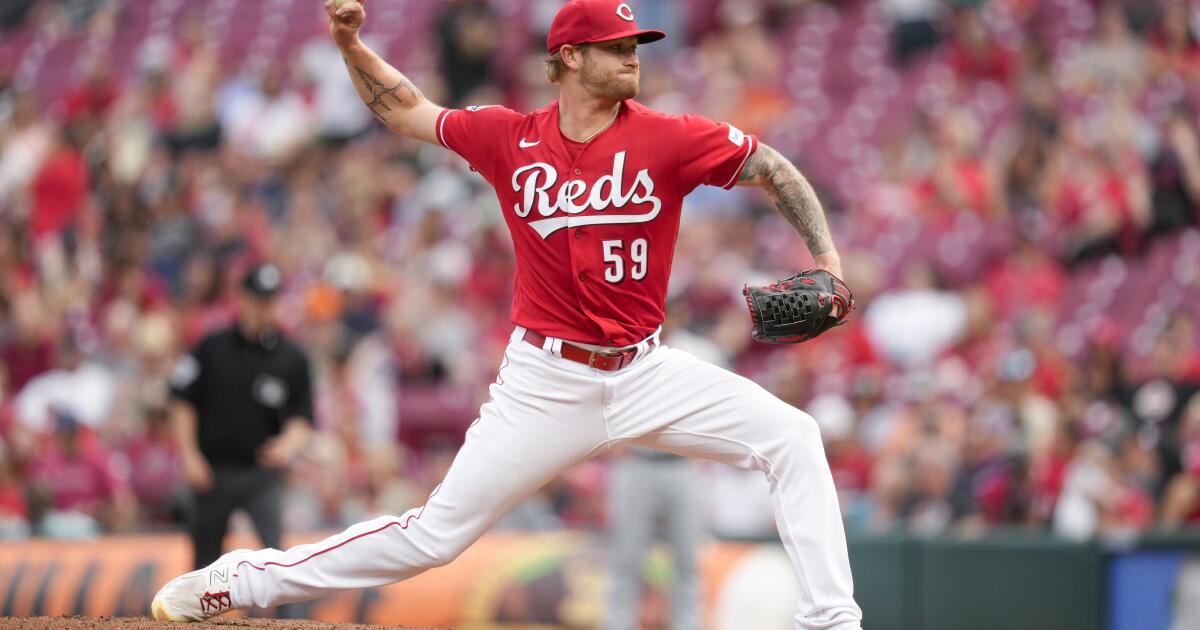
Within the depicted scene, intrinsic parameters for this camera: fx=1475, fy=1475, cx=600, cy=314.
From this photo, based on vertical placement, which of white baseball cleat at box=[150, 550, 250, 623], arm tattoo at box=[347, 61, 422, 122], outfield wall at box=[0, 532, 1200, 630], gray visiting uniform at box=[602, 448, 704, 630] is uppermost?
arm tattoo at box=[347, 61, 422, 122]

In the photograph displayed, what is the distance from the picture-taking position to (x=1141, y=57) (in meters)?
11.3

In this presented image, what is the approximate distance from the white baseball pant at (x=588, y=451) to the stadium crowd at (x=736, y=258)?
12.1ft

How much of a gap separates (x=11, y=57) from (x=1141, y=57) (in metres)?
12.9

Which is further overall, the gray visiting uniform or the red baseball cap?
the gray visiting uniform

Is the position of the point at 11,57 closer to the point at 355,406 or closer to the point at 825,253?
the point at 355,406

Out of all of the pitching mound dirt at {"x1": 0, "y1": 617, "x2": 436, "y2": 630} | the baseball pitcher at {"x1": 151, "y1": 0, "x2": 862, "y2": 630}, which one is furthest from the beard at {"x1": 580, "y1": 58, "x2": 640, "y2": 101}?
the pitching mound dirt at {"x1": 0, "y1": 617, "x2": 436, "y2": 630}

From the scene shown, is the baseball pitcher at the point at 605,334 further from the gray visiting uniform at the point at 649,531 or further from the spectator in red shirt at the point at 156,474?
the spectator in red shirt at the point at 156,474

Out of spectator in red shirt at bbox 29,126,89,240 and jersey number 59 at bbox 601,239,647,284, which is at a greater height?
jersey number 59 at bbox 601,239,647,284

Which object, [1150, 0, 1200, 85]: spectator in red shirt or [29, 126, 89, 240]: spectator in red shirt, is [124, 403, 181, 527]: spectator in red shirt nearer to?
[29, 126, 89, 240]: spectator in red shirt

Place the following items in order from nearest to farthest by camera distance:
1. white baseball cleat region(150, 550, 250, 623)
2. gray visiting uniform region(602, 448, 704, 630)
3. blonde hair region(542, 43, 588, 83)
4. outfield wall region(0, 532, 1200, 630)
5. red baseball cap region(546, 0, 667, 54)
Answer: red baseball cap region(546, 0, 667, 54) → blonde hair region(542, 43, 588, 83) → white baseball cleat region(150, 550, 250, 623) → gray visiting uniform region(602, 448, 704, 630) → outfield wall region(0, 532, 1200, 630)

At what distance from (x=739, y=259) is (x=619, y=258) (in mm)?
6895

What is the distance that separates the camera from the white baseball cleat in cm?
471

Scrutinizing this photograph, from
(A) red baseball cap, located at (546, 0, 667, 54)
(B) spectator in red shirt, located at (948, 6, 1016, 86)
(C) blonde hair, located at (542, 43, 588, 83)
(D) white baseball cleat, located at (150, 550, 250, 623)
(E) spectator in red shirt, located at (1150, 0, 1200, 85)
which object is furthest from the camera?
(B) spectator in red shirt, located at (948, 6, 1016, 86)

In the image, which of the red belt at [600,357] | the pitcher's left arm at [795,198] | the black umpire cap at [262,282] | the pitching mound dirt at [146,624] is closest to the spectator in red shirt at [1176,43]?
the black umpire cap at [262,282]
